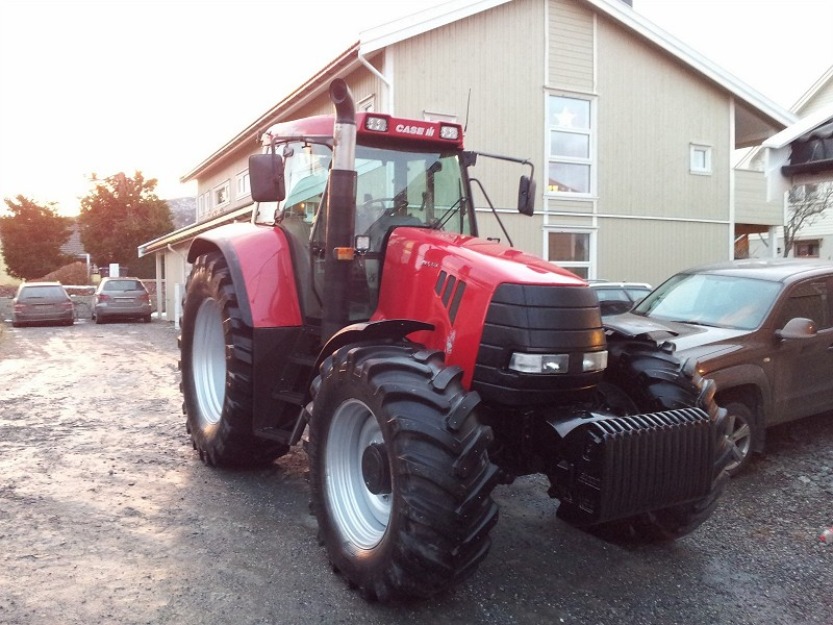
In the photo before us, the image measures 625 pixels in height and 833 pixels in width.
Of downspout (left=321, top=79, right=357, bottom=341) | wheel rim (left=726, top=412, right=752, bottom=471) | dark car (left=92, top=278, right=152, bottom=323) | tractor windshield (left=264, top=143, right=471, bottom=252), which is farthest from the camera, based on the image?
dark car (left=92, top=278, right=152, bottom=323)

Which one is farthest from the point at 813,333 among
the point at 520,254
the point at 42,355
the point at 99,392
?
the point at 42,355

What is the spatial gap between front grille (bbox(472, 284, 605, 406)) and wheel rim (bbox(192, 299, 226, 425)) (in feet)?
9.80

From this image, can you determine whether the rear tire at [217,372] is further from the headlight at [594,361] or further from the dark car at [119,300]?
the dark car at [119,300]

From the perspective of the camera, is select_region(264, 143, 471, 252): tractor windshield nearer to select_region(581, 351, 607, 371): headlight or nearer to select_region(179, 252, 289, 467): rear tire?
select_region(179, 252, 289, 467): rear tire

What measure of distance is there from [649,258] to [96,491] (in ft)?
44.0

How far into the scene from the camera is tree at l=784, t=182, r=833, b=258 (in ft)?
70.4

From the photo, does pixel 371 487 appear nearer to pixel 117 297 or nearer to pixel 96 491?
pixel 96 491

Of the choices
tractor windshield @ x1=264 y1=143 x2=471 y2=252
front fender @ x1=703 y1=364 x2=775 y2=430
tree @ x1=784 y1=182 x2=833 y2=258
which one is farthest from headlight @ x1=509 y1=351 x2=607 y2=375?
tree @ x1=784 y1=182 x2=833 y2=258

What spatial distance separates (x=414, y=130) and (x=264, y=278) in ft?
4.62

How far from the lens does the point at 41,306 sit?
22.1m

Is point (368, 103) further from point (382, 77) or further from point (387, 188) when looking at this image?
point (387, 188)

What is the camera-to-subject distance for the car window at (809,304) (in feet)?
20.6

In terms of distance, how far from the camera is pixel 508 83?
45.8 feet

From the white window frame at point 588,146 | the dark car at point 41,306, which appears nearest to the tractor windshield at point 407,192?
the white window frame at point 588,146
